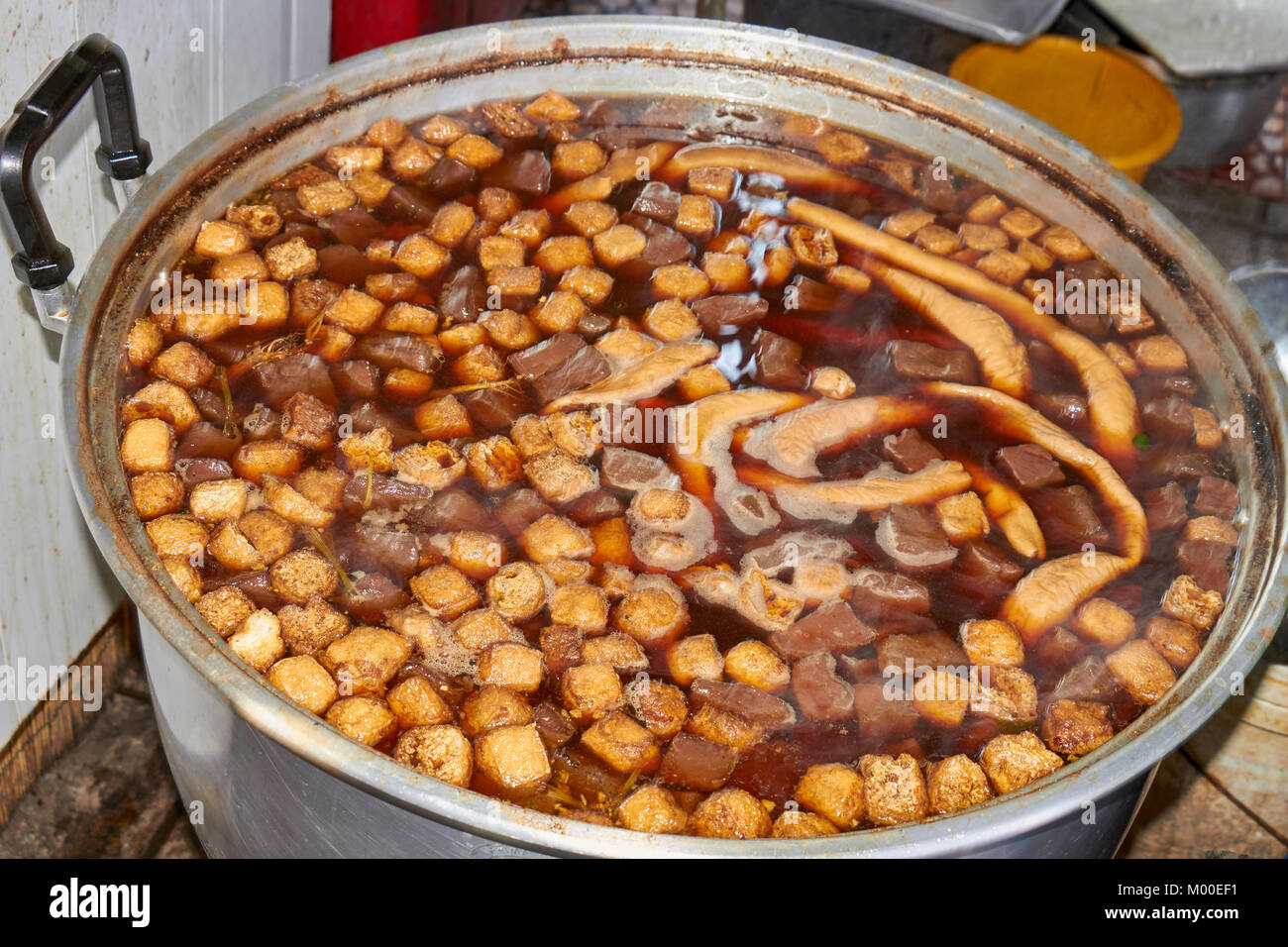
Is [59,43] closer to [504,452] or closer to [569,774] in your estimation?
[504,452]

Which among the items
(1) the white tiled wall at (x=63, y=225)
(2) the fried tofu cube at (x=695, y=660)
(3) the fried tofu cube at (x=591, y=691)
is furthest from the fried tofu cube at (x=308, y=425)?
(2) the fried tofu cube at (x=695, y=660)

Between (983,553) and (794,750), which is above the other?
(983,553)

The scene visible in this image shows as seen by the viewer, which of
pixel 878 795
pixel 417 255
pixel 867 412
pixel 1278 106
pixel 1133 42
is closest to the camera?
pixel 878 795

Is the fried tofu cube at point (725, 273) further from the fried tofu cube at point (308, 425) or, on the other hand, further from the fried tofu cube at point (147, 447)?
the fried tofu cube at point (147, 447)

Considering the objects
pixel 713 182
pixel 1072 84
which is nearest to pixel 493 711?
pixel 713 182

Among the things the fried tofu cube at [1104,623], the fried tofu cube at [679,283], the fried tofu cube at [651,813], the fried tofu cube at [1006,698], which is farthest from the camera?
the fried tofu cube at [679,283]

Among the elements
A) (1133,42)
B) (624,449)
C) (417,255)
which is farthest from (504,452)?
(1133,42)

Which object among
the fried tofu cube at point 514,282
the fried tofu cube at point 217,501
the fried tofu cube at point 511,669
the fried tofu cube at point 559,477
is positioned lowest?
the fried tofu cube at point 511,669

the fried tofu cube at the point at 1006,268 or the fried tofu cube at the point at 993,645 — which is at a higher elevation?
the fried tofu cube at the point at 1006,268
